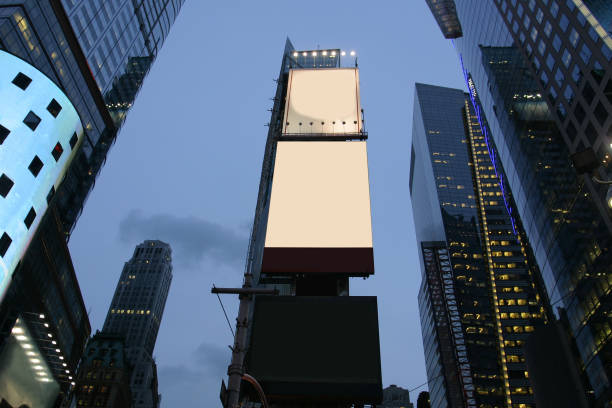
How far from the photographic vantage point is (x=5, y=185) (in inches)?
1380

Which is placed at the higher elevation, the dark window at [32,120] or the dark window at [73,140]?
the dark window at [73,140]

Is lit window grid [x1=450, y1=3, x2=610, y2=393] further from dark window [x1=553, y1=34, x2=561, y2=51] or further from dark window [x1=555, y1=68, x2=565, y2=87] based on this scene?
dark window [x1=555, y1=68, x2=565, y2=87]

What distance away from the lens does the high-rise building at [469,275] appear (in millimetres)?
117188

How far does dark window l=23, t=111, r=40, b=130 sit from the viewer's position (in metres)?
37.8

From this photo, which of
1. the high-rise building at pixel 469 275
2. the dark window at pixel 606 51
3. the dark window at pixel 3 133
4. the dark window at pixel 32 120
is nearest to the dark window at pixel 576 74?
the dark window at pixel 606 51

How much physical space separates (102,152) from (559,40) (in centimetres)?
6243

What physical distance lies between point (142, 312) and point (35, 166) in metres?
127

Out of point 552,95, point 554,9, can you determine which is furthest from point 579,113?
point 554,9

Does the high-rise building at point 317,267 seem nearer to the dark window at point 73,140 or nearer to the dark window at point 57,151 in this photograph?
the dark window at point 57,151

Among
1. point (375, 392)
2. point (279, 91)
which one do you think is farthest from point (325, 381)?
point (279, 91)

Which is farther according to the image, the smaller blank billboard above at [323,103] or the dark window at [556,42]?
the dark window at [556,42]

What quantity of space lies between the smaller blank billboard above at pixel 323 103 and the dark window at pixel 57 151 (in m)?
23.0

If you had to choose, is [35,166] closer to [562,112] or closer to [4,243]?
[4,243]

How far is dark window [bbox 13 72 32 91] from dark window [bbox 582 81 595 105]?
5384 cm
